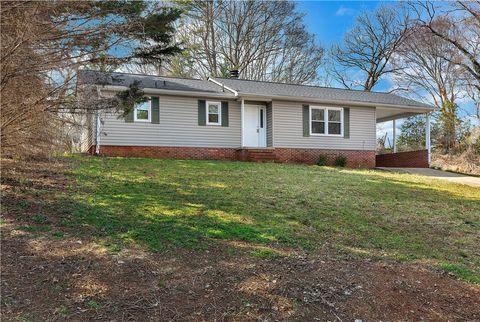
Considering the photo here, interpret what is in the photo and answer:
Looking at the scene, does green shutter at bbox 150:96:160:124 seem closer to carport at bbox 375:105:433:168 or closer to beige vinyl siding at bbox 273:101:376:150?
beige vinyl siding at bbox 273:101:376:150

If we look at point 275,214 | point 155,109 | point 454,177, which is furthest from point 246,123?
point 275,214

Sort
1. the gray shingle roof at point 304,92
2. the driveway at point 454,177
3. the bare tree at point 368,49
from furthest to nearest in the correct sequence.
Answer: the bare tree at point 368,49, the gray shingle roof at point 304,92, the driveway at point 454,177

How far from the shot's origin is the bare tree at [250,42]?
24.3m

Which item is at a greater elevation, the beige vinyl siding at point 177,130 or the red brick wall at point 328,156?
the beige vinyl siding at point 177,130

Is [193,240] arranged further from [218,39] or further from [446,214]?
[218,39]

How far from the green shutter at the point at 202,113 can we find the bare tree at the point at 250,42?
8621 mm

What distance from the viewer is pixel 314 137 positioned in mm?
17016

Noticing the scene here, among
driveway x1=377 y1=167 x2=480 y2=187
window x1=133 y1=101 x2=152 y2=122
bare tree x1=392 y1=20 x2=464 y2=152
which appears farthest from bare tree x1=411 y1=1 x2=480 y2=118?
window x1=133 y1=101 x2=152 y2=122

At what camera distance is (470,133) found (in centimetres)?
2184

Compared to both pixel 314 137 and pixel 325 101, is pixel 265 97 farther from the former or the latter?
pixel 314 137

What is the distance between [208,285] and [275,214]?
2.96m

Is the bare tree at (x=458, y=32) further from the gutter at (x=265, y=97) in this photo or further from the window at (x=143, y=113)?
the window at (x=143, y=113)

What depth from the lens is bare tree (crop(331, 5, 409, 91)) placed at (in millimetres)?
28688

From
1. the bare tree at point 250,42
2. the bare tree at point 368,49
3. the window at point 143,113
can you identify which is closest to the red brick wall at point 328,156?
the window at point 143,113
